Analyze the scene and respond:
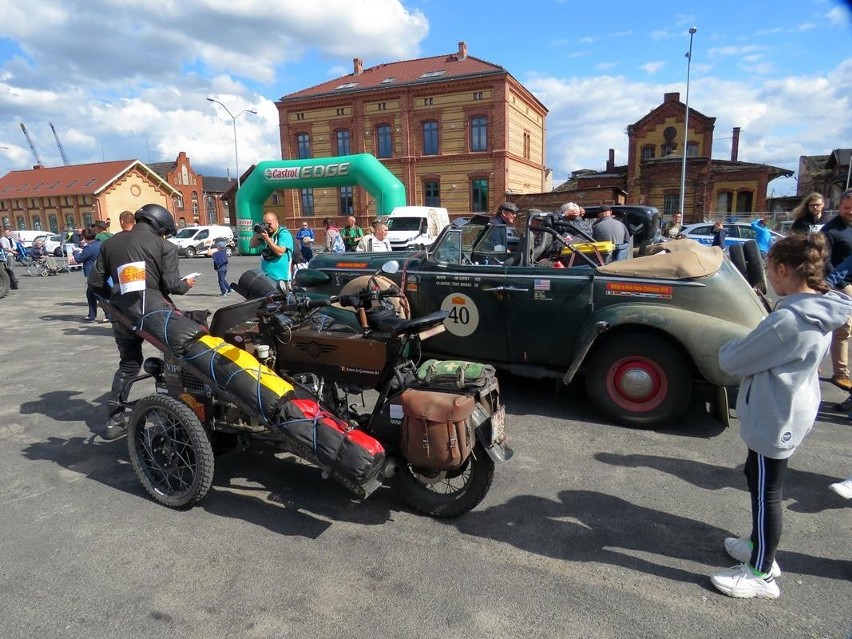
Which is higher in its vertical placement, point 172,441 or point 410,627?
point 172,441

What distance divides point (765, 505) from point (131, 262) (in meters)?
4.23

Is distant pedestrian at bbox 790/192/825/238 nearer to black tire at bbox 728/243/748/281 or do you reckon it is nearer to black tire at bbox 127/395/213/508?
black tire at bbox 728/243/748/281

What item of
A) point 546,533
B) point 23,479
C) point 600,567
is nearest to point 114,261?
point 23,479

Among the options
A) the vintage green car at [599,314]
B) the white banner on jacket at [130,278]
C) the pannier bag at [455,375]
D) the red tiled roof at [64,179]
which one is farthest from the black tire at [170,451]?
the red tiled roof at [64,179]

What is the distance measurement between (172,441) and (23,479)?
1.48 m

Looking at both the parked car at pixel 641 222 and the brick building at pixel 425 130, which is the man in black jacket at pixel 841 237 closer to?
the parked car at pixel 641 222

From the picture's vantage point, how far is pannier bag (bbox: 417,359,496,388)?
3057 mm

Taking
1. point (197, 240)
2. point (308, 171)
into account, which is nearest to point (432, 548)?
point (308, 171)

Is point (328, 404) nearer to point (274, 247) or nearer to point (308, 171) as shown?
point (274, 247)

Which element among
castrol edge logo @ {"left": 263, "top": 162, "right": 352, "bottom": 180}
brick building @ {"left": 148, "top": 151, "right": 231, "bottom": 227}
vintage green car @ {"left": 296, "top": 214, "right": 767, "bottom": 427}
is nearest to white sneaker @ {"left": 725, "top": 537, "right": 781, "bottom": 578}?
vintage green car @ {"left": 296, "top": 214, "right": 767, "bottom": 427}

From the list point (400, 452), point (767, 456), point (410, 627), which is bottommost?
point (410, 627)

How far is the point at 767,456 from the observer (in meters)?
2.45

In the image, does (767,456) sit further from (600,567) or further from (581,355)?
(581,355)

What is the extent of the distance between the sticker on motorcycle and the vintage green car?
1 cm
